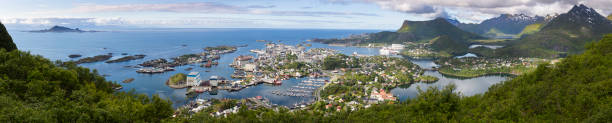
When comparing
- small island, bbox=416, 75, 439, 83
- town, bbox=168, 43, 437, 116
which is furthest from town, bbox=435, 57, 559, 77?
small island, bbox=416, 75, 439, 83

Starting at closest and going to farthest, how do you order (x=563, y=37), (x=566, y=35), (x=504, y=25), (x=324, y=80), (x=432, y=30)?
1. (x=324, y=80)
2. (x=563, y=37)
3. (x=566, y=35)
4. (x=432, y=30)
5. (x=504, y=25)

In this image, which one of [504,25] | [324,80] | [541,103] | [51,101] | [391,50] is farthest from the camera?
[504,25]

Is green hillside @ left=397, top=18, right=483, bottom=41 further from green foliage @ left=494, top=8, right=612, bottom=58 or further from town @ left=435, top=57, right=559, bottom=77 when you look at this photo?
town @ left=435, top=57, right=559, bottom=77

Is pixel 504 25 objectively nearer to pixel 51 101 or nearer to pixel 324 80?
pixel 324 80

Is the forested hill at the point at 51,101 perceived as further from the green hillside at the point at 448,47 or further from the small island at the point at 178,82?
the green hillside at the point at 448,47

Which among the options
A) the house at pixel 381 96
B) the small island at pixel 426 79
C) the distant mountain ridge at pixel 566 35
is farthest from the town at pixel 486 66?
the house at pixel 381 96

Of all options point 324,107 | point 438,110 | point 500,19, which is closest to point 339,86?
point 324,107

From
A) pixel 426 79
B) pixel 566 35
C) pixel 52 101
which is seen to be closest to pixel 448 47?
pixel 566 35
